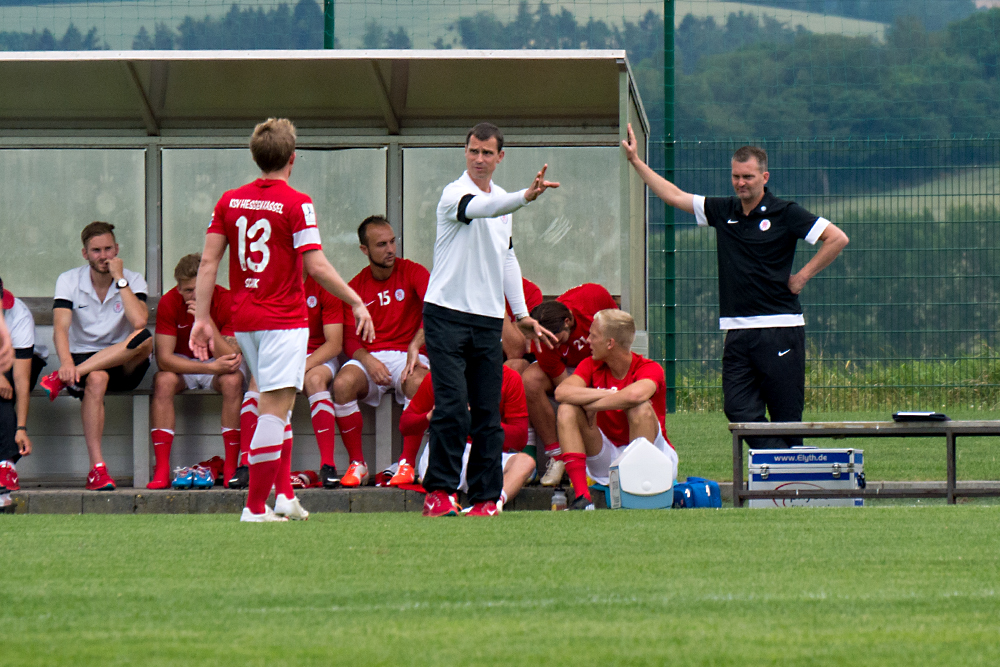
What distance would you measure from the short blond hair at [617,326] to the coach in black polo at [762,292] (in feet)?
1.95

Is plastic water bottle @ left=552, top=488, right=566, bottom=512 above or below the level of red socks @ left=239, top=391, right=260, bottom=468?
below

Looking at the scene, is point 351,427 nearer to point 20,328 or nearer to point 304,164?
point 20,328

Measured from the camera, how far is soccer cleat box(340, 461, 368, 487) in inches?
270

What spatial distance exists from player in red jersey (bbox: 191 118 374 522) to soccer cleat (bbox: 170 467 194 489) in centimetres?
209

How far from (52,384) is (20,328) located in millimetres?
363

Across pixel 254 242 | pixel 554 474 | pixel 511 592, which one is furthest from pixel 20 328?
pixel 511 592

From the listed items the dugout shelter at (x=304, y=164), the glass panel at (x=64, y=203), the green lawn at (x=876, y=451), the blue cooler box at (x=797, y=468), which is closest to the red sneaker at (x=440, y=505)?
the blue cooler box at (x=797, y=468)

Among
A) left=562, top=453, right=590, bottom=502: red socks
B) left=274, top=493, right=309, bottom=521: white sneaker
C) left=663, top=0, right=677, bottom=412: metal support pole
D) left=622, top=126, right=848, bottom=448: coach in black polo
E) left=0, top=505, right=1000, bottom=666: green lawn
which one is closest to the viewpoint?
left=0, top=505, right=1000, bottom=666: green lawn

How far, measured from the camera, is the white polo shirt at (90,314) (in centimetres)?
716

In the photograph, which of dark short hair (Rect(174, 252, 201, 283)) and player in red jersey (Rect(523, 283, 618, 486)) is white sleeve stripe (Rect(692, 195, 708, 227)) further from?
dark short hair (Rect(174, 252, 201, 283))

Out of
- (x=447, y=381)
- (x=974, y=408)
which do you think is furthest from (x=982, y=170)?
(x=447, y=381)

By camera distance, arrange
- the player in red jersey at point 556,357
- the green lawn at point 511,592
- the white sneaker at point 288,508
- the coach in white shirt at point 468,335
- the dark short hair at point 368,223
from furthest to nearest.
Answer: the dark short hair at point 368,223
the player in red jersey at point 556,357
the coach in white shirt at point 468,335
the white sneaker at point 288,508
the green lawn at point 511,592

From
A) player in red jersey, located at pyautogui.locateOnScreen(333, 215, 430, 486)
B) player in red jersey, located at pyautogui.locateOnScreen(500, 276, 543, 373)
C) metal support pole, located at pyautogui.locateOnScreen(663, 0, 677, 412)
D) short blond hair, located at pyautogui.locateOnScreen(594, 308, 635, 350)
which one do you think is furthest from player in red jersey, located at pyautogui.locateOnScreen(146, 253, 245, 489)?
metal support pole, located at pyautogui.locateOnScreen(663, 0, 677, 412)

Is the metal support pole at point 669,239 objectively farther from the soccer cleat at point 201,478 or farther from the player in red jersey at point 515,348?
the soccer cleat at point 201,478
